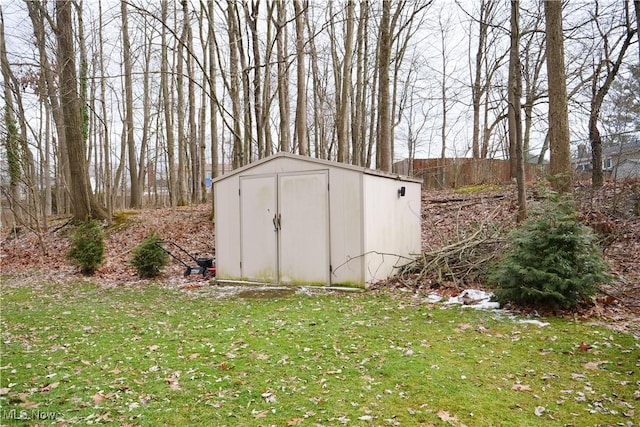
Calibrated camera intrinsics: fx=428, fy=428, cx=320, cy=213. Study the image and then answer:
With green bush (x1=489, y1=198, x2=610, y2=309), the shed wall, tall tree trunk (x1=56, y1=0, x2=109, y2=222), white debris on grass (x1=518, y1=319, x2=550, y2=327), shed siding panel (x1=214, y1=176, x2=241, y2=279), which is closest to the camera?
white debris on grass (x1=518, y1=319, x2=550, y2=327)

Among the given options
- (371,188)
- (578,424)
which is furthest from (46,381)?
(371,188)

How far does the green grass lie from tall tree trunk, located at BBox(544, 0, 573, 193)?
13.6ft

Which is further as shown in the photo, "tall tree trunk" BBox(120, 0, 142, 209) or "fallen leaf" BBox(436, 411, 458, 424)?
"tall tree trunk" BBox(120, 0, 142, 209)

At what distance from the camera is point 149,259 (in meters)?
8.79

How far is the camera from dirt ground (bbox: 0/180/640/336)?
5.53 metres

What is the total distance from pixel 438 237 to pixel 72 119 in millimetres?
11243

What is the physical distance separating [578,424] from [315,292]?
14.9 feet

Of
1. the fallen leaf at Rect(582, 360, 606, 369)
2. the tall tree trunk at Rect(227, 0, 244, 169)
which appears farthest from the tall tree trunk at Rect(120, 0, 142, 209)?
the fallen leaf at Rect(582, 360, 606, 369)

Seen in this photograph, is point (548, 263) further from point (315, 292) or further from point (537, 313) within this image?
point (315, 292)

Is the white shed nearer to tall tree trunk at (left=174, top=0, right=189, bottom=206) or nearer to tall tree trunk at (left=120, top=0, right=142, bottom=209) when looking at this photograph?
tall tree trunk at (left=174, top=0, right=189, bottom=206)

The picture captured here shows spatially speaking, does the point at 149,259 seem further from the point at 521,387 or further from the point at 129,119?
the point at 129,119

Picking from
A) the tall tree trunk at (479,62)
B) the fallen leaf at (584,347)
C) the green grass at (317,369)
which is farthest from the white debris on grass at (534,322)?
the tall tree trunk at (479,62)

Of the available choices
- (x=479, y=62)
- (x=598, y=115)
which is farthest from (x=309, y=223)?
(x=479, y=62)

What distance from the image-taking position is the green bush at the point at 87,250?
9.27 meters
